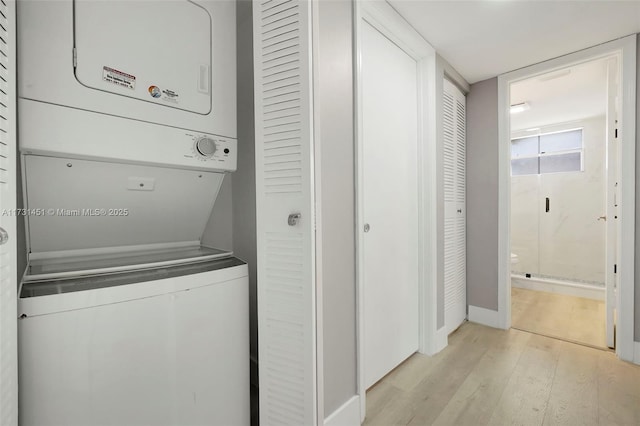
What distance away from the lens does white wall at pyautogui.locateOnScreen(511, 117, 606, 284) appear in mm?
3686

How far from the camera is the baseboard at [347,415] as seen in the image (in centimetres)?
128

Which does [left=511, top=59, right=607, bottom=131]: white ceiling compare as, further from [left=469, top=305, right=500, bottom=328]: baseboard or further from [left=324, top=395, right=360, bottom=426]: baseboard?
[left=324, top=395, right=360, bottom=426]: baseboard

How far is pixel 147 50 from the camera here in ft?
3.59

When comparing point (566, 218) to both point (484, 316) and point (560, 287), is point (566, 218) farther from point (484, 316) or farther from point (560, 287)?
point (484, 316)

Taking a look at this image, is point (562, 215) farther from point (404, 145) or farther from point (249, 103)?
point (249, 103)

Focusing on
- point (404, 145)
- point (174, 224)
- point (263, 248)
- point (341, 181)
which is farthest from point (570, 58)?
point (174, 224)

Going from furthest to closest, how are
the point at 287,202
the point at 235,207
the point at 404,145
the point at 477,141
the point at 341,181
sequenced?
1. the point at 477,141
2. the point at 404,145
3. the point at 235,207
4. the point at 341,181
5. the point at 287,202

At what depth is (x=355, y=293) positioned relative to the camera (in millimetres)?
1441

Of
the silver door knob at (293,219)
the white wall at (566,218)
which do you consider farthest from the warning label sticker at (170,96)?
the white wall at (566,218)

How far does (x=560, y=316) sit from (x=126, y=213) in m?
3.84

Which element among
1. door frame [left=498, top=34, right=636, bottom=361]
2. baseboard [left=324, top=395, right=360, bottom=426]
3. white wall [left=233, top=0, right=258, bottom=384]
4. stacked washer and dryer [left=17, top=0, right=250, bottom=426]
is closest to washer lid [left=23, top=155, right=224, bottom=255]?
stacked washer and dryer [left=17, top=0, right=250, bottom=426]

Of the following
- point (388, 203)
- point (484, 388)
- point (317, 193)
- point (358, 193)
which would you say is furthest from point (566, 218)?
point (317, 193)

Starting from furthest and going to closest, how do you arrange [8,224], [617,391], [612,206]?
1. [612,206]
2. [617,391]
3. [8,224]

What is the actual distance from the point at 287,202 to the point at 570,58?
8.64 ft
